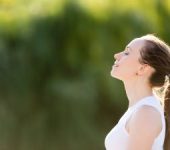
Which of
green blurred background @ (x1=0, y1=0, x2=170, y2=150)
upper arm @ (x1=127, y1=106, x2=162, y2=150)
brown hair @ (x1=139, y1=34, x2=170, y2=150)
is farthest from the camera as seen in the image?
green blurred background @ (x1=0, y1=0, x2=170, y2=150)

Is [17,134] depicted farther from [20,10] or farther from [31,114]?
[20,10]

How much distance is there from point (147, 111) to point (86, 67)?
5.47m

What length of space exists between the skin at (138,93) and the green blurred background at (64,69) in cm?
492

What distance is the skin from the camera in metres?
2.63

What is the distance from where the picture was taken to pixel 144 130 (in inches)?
103

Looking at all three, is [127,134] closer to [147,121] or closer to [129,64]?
[147,121]

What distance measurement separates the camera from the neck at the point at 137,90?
9.18 ft

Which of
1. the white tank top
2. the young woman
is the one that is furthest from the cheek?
the white tank top

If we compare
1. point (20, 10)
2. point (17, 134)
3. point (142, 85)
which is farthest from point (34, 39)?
point (142, 85)

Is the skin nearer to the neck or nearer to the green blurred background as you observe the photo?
the neck

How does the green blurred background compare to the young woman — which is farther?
the green blurred background

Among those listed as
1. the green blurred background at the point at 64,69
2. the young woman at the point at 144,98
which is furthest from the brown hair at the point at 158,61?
the green blurred background at the point at 64,69

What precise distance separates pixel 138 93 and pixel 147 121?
0.64 feet

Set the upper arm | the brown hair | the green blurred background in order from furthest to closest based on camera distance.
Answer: the green blurred background → the brown hair → the upper arm
